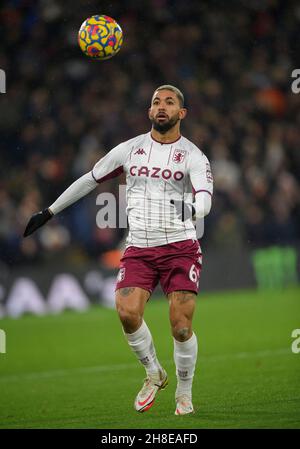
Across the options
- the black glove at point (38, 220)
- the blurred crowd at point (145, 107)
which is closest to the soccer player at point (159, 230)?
the black glove at point (38, 220)

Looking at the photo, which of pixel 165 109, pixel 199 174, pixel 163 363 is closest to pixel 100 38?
pixel 165 109

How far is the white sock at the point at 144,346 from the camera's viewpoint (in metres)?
7.50

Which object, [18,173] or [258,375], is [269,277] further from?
[258,375]

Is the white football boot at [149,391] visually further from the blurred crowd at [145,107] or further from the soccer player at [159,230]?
the blurred crowd at [145,107]

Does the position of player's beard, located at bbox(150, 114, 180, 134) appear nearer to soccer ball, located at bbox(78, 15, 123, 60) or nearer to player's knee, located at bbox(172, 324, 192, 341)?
soccer ball, located at bbox(78, 15, 123, 60)

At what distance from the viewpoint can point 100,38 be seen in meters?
8.39

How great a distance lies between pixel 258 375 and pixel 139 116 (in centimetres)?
927

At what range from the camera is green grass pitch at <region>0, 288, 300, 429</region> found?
23.9ft

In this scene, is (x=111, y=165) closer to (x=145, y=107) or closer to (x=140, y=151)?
(x=140, y=151)

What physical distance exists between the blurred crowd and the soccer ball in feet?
23.7

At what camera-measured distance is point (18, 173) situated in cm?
1628

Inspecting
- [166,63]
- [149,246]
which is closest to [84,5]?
[166,63]

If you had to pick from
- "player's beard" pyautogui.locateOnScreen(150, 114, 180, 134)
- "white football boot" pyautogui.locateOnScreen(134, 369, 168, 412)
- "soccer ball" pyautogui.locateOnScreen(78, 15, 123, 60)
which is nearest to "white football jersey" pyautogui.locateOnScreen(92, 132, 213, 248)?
"player's beard" pyautogui.locateOnScreen(150, 114, 180, 134)

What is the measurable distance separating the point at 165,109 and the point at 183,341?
1.75 metres
